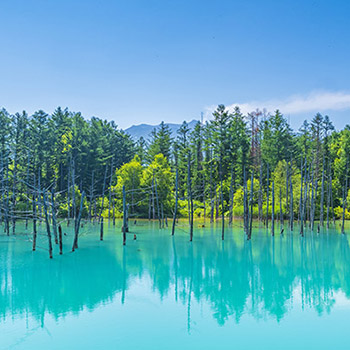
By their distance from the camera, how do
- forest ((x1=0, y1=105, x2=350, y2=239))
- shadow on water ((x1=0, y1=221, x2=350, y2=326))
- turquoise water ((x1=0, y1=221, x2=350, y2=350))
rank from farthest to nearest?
forest ((x1=0, y1=105, x2=350, y2=239)) → shadow on water ((x1=0, y1=221, x2=350, y2=326)) → turquoise water ((x1=0, y1=221, x2=350, y2=350))

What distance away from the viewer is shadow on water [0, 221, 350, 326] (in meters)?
14.0

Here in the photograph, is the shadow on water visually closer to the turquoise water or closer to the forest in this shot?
the turquoise water

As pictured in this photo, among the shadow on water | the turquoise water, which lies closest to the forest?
the shadow on water

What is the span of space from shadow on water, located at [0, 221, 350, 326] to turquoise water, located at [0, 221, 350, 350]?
0.16ft

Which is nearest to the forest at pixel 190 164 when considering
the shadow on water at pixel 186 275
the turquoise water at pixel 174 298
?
the shadow on water at pixel 186 275

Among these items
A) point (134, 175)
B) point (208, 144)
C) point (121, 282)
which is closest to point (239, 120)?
point (208, 144)

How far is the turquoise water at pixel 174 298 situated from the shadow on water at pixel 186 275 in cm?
5

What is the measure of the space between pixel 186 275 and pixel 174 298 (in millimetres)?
3849

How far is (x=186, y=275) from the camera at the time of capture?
18.9 meters

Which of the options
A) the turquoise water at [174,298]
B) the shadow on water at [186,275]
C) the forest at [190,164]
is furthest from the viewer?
the forest at [190,164]

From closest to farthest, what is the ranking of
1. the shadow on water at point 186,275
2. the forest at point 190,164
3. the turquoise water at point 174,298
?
the turquoise water at point 174,298
the shadow on water at point 186,275
the forest at point 190,164

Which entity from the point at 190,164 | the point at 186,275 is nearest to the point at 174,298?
the point at 186,275

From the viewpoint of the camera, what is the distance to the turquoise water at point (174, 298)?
10.9 metres

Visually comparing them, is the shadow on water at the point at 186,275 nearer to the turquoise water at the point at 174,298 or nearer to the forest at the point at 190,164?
the turquoise water at the point at 174,298
